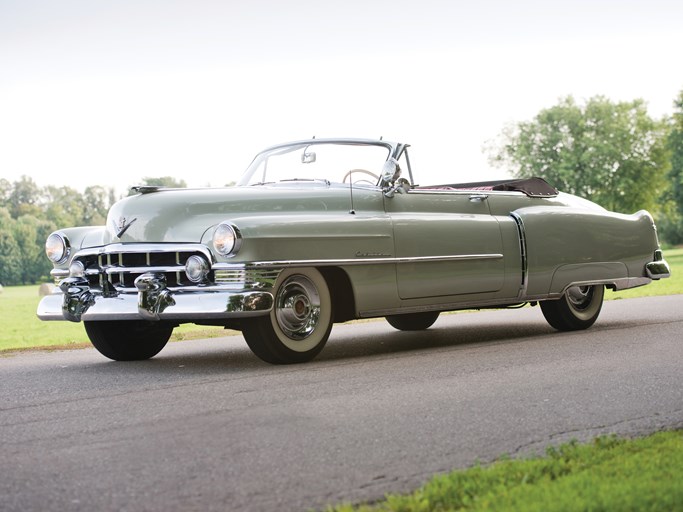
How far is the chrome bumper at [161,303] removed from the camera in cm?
686

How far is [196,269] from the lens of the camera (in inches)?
279

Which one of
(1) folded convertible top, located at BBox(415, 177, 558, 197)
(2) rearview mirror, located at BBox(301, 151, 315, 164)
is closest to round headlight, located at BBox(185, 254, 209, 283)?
(2) rearview mirror, located at BBox(301, 151, 315, 164)

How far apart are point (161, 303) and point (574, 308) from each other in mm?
4706

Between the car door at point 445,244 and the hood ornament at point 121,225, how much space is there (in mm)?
2081

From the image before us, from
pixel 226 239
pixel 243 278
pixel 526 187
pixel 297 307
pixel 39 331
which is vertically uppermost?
pixel 526 187

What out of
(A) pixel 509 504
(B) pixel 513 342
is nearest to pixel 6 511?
(A) pixel 509 504

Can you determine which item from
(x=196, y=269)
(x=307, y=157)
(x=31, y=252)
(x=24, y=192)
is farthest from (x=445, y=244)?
(x=24, y=192)

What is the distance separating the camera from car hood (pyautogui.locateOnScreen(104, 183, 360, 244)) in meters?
7.34

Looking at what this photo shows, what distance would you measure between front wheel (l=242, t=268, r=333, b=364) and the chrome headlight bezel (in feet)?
6.32

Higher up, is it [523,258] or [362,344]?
[523,258]

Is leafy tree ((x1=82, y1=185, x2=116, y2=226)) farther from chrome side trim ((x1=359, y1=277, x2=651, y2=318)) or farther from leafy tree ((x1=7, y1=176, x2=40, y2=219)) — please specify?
chrome side trim ((x1=359, y1=277, x2=651, y2=318))

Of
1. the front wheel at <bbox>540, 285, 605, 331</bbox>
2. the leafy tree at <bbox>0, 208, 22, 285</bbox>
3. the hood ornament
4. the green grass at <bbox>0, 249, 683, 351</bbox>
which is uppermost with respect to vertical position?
the hood ornament

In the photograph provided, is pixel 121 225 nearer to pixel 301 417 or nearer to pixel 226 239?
pixel 226 239

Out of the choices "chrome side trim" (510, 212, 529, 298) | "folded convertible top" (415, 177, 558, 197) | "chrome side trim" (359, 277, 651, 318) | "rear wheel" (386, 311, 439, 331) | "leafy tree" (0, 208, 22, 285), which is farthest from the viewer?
"leafy tree" (0, 208, 22, 285)
